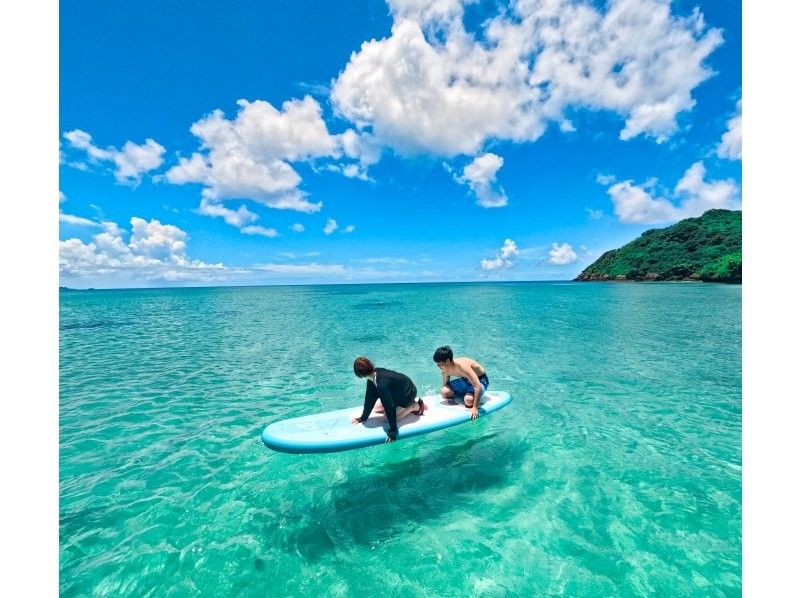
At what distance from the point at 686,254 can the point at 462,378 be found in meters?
131

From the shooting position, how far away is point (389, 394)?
550 cm

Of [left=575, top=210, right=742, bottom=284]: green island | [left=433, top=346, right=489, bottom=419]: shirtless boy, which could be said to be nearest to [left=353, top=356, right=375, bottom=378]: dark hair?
[left=433, top=346, right=489, bottom=419]: shirtless boy

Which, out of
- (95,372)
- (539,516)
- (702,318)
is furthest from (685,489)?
(702,318)

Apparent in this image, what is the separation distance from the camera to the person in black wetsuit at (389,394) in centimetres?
523

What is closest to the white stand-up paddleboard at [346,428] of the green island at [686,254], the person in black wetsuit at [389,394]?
the person in black wetsuit at [389,394]

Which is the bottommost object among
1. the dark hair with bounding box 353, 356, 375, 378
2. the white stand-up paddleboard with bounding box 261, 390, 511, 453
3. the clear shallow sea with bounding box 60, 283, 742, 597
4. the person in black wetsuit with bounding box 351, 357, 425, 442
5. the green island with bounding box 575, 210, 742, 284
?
the clear shallow sea with bounding box 60, 283, 742, 597

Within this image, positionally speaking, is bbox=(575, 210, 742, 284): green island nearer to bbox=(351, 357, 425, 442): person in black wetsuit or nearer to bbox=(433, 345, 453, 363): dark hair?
bbox=(433, 345, 453, 363): dark hair

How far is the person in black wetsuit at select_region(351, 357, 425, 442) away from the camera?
17.2ft

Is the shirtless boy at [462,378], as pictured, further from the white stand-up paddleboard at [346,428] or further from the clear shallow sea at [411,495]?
the clear shallow sea at [411,495]

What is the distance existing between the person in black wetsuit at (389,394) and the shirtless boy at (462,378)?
32.1 inches

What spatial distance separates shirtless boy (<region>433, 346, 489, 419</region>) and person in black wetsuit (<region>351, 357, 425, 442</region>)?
2.68 ft
